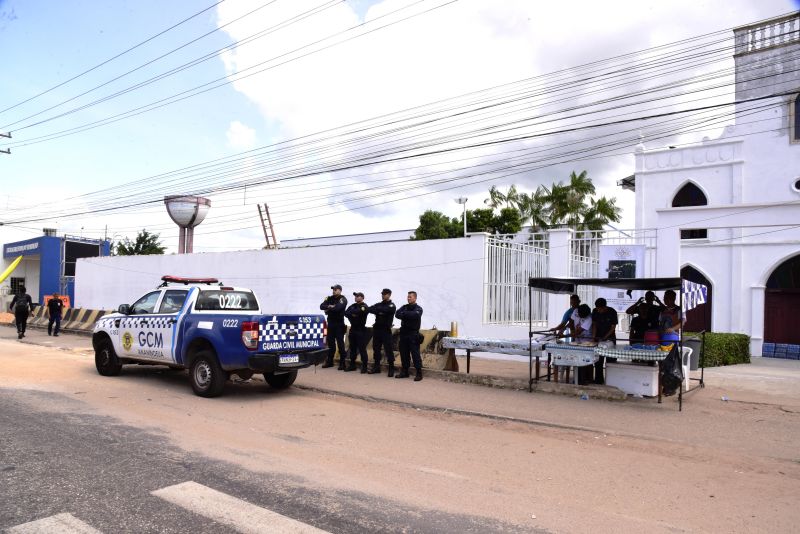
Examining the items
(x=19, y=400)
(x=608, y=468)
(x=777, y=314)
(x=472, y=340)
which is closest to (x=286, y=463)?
(x=608, y=468)

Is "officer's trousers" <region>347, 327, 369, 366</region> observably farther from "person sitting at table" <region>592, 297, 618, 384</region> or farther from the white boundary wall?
"person sitting at table" <region>592, 297, 618, 384</region>

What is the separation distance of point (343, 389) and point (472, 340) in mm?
2716

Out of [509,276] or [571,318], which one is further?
[509,276]

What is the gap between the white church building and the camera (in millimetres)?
19922

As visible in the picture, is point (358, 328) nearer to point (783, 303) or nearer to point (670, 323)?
point (670, 323)

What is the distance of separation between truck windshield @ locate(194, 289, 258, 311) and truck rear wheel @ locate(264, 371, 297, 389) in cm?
135

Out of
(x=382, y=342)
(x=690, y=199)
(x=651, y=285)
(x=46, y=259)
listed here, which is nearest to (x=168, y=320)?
(x=382, y=342)

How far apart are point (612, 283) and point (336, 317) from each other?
573 centimetres

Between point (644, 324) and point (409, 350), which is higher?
point (644, 324)

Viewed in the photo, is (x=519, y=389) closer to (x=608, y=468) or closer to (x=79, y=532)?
(x=608, y=468)

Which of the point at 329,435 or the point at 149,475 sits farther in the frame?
the point at 329,435

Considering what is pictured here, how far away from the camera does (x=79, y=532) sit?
13.1ft

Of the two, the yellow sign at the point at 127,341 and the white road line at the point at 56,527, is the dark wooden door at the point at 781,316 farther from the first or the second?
the white road line at the point at 56,527

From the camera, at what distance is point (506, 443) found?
695cm
